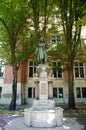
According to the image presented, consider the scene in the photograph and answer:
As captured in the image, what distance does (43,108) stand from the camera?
374 inches

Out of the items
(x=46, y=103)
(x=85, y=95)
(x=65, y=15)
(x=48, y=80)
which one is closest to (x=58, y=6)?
(x=65, y=15)

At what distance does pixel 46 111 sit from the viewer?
8.86 m

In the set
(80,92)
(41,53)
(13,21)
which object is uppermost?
(13,21)

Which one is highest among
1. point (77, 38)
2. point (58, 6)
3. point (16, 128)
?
point (58, 6)

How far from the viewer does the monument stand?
8852mm

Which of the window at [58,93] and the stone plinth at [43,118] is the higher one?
the window at [58,93]

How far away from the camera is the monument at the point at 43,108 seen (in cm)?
885

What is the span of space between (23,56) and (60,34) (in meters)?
4.55

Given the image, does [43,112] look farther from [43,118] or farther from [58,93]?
[58,93]

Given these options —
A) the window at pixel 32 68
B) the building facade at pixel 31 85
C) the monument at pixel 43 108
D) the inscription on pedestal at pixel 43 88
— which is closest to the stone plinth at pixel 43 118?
the monument at pixel 43 108

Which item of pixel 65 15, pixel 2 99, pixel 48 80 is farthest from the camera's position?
pixel 2 99

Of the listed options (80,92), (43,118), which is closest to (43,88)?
(43,118)

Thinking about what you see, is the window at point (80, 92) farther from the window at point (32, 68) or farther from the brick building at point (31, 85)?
the window at point (32, 68)

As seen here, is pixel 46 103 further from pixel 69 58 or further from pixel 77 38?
pixel 77 38
